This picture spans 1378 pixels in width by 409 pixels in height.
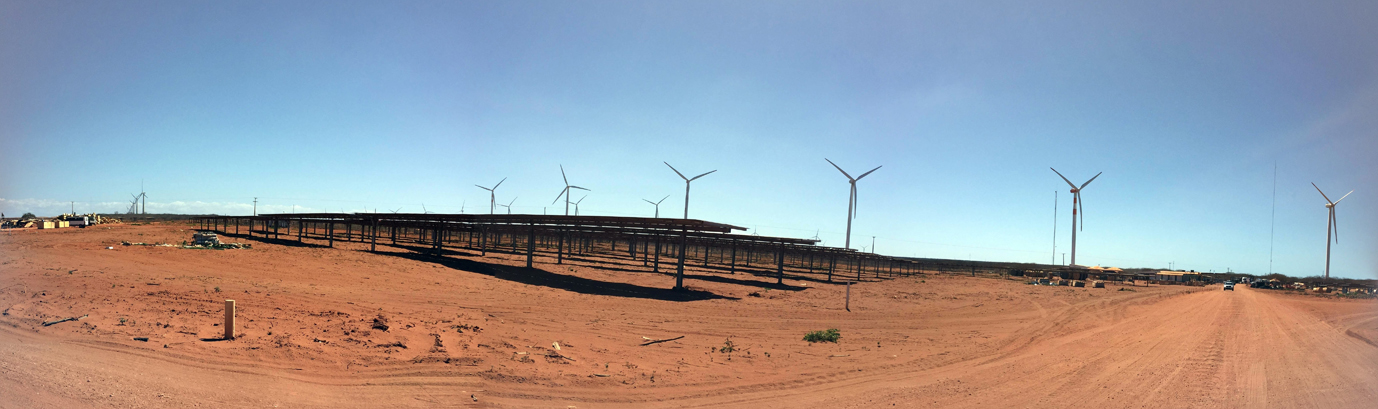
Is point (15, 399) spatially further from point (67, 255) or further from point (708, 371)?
point (67, 255)

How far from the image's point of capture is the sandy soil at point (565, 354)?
8609 millimetres

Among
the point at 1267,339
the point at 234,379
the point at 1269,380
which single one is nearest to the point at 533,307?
the point at 234,379

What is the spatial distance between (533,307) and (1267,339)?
21.4 m

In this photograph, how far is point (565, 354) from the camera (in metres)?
12.0

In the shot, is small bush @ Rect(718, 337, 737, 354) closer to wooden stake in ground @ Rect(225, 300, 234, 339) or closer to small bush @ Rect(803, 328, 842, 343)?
small bush @ Rect(803, 328, 842, 343)

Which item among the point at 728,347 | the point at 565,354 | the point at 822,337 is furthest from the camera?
the point at 822,337

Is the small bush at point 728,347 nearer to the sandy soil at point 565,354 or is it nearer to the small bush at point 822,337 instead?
the sandy soil at point 565,354

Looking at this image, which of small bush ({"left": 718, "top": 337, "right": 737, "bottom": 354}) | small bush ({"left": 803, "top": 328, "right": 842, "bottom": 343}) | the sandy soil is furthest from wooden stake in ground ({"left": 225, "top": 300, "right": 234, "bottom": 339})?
small bush ({"left": 803, "top": 328, "right": 842, "bottom": 343})

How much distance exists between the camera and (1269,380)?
10.4m

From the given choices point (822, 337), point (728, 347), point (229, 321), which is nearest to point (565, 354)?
point (728, 347)

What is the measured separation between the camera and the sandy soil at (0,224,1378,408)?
339 inches

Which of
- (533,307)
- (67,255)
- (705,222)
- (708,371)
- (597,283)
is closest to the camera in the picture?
(708,371)

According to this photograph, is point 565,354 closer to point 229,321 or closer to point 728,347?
point 728,347

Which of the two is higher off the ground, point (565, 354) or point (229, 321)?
point (229, 321)
